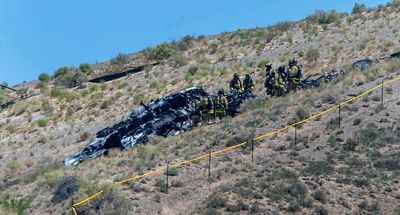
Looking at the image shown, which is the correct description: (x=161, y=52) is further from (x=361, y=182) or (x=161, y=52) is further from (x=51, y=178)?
(x=361, y=182)

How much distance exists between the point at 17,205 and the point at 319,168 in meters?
11.3

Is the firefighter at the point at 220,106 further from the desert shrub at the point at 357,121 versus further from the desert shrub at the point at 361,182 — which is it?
Answer: the desert shrub at the point at 361,182

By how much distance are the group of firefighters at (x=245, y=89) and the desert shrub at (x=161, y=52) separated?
23.4 m

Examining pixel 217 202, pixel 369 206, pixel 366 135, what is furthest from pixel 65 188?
Result: pixel 366 135

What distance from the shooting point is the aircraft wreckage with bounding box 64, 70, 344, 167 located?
35.4m

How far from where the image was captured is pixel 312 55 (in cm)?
4728

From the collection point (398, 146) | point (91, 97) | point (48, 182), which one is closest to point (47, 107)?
point (91, 97)

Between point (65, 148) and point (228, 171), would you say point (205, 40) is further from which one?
point (228, 171)

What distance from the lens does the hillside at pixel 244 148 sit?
23.8m

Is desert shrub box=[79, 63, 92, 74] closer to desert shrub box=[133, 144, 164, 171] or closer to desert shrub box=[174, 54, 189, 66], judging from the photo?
desert shrub box=[174, 54, 189, 66]

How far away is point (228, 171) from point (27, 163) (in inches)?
600

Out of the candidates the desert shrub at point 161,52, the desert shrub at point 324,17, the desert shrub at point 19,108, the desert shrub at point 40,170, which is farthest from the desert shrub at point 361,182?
the desert shrub at point 161,52

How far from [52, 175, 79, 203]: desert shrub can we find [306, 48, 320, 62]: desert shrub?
75.6 feet

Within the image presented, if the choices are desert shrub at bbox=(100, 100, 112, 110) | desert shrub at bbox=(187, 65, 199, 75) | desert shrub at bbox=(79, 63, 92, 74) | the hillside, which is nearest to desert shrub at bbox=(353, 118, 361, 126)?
the hillside
